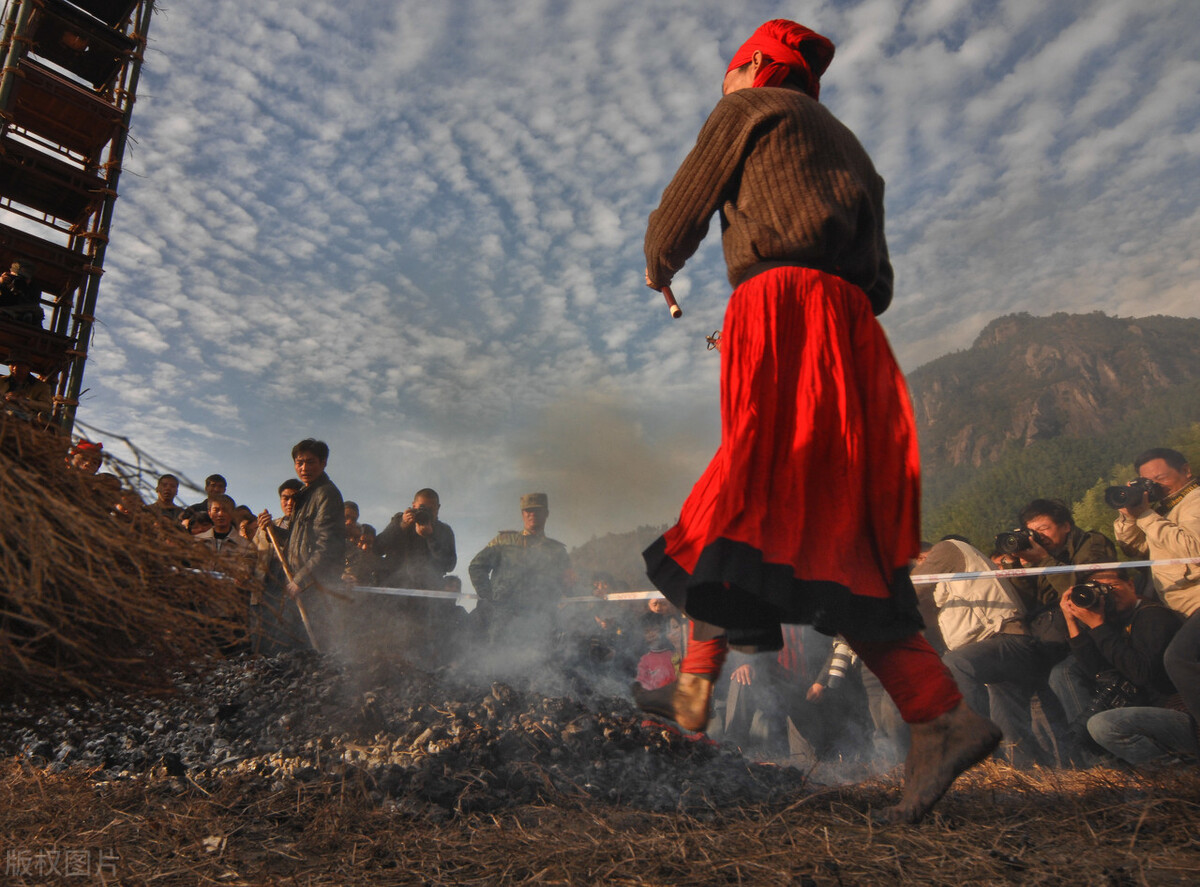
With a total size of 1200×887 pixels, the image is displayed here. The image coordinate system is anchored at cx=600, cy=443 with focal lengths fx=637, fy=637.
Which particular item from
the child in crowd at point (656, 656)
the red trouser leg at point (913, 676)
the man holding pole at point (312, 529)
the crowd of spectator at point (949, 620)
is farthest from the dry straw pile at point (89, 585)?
the child in crowd at point (656, 656)

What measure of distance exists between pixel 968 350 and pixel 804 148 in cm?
12005

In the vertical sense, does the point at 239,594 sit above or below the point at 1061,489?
below

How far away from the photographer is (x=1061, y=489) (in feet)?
113

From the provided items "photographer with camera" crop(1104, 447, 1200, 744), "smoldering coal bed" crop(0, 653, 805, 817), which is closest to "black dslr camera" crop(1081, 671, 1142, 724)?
"photographer with camera" crop(1104, 447, 1200, 744)

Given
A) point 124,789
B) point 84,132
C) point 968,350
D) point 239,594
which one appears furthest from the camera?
point 968,350

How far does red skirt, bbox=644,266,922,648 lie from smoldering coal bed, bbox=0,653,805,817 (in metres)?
0.95

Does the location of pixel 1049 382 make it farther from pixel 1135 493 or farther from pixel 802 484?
pixel 802 484

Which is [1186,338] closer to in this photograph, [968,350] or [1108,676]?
[968,350]

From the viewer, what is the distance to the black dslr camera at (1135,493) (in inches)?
174

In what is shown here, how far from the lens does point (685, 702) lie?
193cm

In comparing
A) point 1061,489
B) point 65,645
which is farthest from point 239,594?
point 1061,489

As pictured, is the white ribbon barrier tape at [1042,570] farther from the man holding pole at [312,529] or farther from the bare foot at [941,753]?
the man holding pole at [312,529]

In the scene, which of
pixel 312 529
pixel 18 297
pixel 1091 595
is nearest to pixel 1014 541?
pixel 1091 595

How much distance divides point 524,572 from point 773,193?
534 cm
